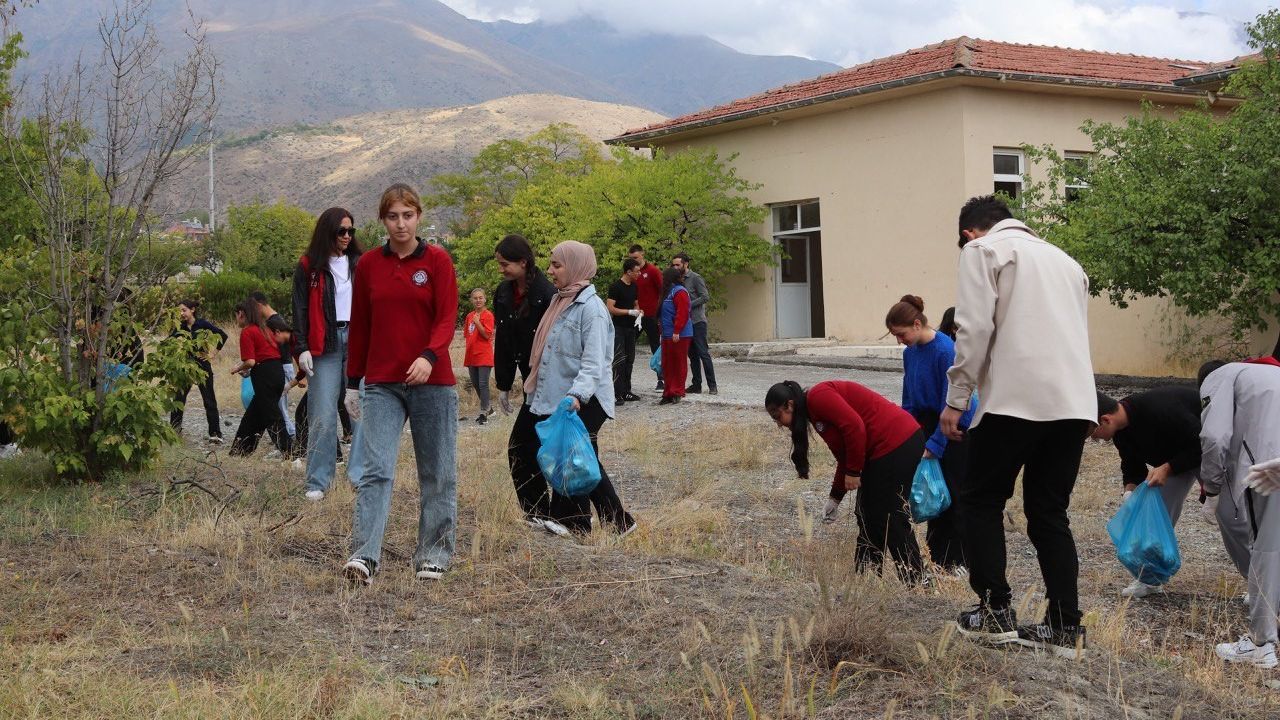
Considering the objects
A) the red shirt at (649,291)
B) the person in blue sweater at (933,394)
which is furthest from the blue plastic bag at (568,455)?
the red shirt at (649,291)

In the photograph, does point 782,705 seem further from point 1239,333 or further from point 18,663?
point 1239,333

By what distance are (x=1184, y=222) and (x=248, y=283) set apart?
2542 cm

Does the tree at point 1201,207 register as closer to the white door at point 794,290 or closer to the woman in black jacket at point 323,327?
the white door at point 794,290

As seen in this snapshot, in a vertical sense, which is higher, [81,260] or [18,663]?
[81,260]

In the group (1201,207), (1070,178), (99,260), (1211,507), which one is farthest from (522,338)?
(1070,178)

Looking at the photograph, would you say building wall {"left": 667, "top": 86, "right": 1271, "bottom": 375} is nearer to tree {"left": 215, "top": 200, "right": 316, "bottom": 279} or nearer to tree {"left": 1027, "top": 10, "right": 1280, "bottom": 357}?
tree {"left": 1027, "top": 10, "right": 1280, "bottom": 357}

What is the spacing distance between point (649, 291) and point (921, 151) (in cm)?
845

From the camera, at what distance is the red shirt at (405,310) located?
6.01 m

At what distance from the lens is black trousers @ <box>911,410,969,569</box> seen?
6852mm

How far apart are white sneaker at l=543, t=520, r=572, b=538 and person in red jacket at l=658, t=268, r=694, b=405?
800cm

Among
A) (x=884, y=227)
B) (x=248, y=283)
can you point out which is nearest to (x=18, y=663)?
(x=884, y=227)

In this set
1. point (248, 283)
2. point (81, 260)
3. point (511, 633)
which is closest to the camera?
point (511, 633)

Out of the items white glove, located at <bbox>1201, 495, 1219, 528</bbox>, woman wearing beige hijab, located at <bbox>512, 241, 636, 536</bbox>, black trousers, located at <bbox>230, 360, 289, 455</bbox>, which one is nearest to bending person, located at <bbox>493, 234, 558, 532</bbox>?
Answer: woman wearing beige hijab, located at <bbox>512, 241, 636, 536</bbox>

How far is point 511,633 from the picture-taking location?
521 cm
